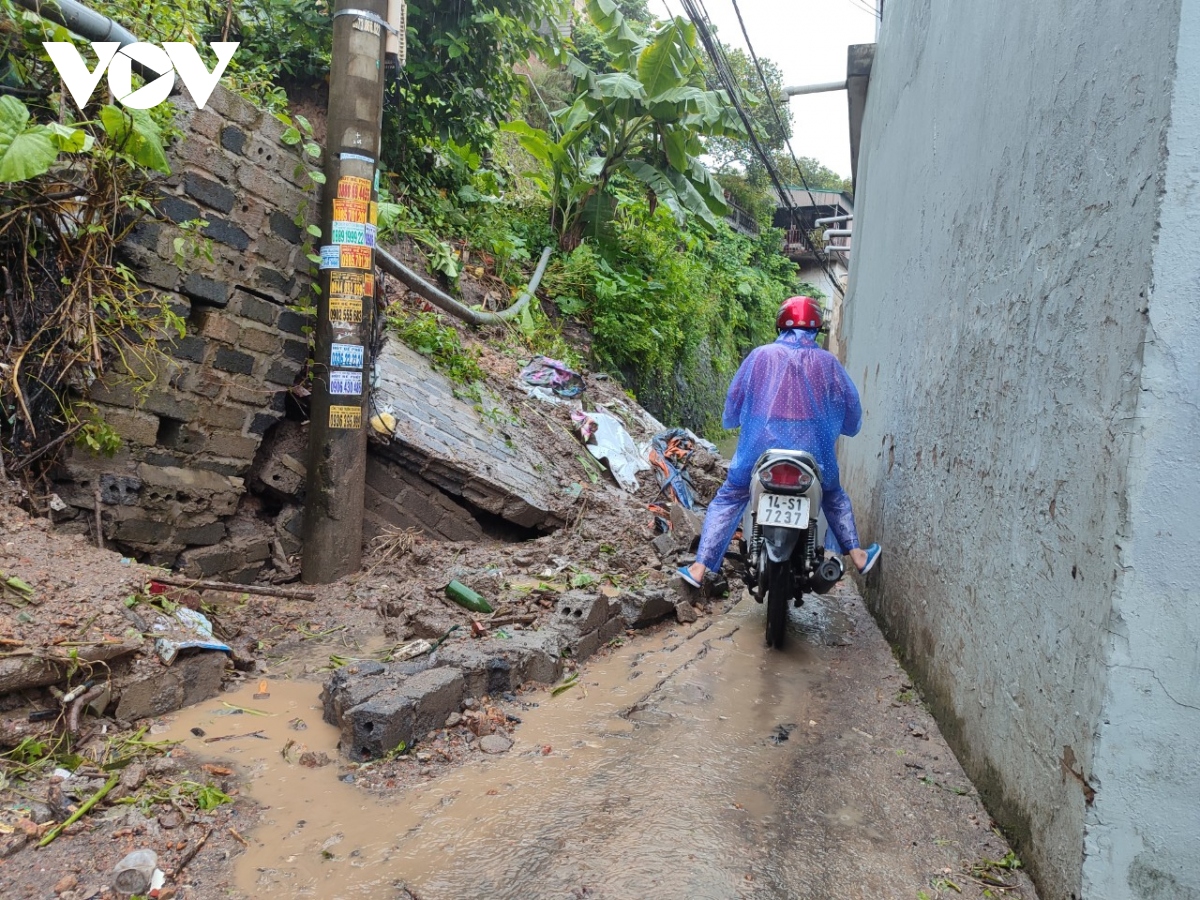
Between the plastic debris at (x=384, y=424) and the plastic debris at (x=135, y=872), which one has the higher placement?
the plastic debris at (x=384, y=424)

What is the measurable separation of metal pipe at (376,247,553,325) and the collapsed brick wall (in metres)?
0.70

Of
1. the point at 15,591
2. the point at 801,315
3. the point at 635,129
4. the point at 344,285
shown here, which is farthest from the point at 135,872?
the point at 635,129

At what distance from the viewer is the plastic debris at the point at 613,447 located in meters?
7.11

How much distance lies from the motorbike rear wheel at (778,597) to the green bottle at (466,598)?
4.75 feet

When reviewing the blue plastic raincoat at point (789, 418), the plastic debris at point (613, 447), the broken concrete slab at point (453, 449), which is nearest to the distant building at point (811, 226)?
the plastic debris at point (613, 447)

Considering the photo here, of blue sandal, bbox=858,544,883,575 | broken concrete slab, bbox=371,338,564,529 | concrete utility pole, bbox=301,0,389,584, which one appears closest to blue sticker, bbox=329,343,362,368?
concrete utility pole, bbox=301,0,389,584

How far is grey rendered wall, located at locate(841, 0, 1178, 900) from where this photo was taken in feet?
5.98

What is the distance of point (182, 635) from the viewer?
3020 mm

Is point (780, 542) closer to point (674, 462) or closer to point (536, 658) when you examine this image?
point (536, 658)

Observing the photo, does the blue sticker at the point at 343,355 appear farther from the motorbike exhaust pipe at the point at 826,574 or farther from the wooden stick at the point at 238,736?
the motorbike exhaust pipe at the point at 826,574

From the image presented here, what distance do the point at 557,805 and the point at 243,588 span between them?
7.57 feet

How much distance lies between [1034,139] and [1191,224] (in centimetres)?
101

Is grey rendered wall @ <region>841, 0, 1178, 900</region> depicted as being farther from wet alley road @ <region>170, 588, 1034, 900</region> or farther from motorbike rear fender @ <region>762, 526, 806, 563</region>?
motorbike rear fender @ <region>762, 526, 806, 563</region>

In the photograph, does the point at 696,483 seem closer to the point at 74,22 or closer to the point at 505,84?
the point at 505,84
